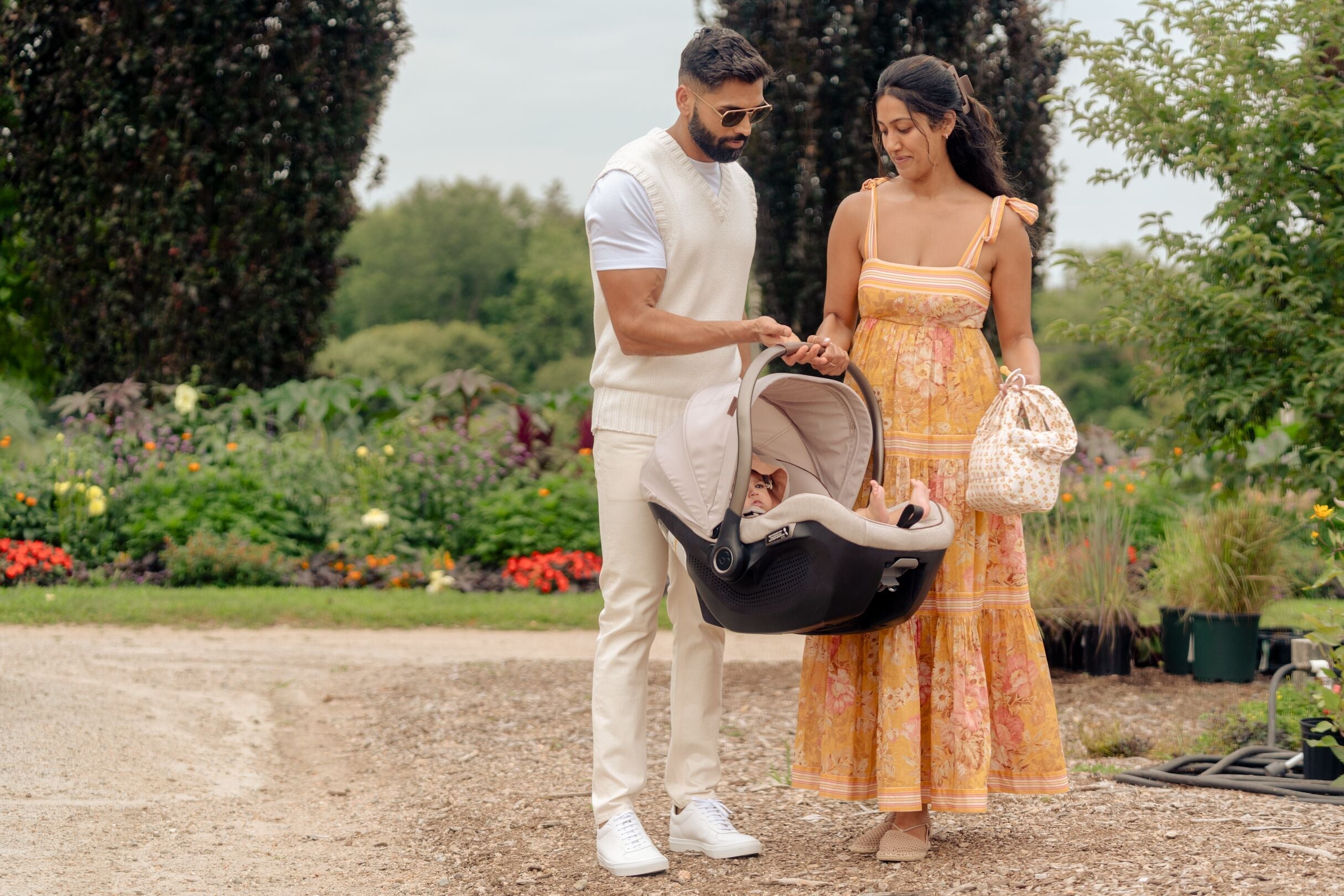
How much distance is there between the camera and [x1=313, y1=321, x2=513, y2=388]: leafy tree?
124 feet

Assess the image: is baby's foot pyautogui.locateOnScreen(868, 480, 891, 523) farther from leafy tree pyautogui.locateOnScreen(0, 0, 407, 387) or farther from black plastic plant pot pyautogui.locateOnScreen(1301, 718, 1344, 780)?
leafy tree pyautogui.locateOnScreen(0, 0, 407, 387)

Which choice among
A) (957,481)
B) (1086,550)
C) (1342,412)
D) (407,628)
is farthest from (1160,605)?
(407,628)

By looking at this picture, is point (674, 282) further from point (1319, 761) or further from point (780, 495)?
point (1319, 761)

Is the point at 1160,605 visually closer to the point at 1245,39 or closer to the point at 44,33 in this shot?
the point at 1245,39

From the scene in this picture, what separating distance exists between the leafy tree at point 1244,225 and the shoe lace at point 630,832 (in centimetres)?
316

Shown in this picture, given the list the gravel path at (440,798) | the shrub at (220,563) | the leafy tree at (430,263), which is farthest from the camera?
the leafy tree at (430,263)

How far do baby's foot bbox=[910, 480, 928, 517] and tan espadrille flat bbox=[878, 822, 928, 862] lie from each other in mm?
882

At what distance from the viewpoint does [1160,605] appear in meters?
6.64

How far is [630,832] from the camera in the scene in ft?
11.0

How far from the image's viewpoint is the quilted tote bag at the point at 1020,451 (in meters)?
3.07

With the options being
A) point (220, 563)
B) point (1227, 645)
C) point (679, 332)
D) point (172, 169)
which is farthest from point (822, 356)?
point (172, 169)

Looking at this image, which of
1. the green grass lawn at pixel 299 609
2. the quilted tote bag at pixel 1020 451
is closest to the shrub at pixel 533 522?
the green grass lawn at pixel 299 609

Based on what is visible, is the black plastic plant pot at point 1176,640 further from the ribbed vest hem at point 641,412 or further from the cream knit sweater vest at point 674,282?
the ribbed vest hem at point 641,412

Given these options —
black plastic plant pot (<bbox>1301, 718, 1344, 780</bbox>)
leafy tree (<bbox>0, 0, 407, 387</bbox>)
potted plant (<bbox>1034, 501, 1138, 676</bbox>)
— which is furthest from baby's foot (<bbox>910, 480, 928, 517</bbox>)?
leafy tree (<bbox>0, 0, 407, 387</bbox>)
